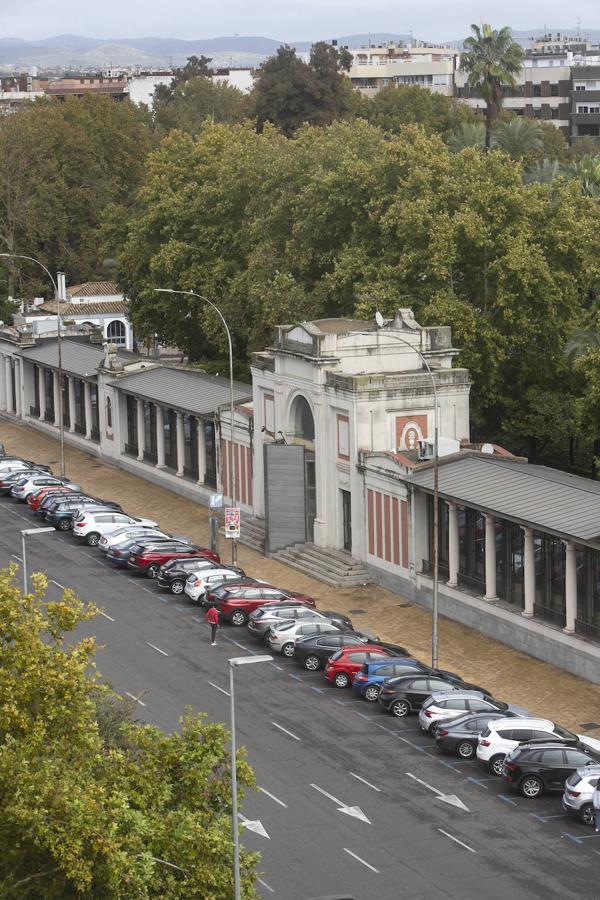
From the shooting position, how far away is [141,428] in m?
94.2

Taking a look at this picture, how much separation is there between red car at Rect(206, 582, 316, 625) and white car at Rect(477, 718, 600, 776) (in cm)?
1657

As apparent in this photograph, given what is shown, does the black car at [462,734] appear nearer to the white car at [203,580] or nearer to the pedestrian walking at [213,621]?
the pedestrian walking at [213,621]

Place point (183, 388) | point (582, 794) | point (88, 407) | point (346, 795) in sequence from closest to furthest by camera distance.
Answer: point (582, 794), point (346, 795), point (183, 388), point (88, 407)

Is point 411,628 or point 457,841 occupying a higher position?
point 457,841

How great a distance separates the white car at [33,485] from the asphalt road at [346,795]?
22665 mm

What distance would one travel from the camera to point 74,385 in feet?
347

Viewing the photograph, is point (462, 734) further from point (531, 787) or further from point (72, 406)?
point (72, 406)

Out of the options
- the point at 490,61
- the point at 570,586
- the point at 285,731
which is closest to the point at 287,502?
the point at 570,586

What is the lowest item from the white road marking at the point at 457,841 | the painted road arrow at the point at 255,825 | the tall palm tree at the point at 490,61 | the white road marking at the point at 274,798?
the white road marking at the point at 274,798

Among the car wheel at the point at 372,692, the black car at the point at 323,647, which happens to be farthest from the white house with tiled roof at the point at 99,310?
the car wheel at the point at 372,692

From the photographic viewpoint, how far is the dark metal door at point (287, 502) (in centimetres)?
7456

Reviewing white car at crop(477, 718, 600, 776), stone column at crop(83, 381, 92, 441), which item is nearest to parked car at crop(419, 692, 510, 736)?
white car at crop(477, 718, 600, 776)

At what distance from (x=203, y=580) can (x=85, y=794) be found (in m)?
33.6

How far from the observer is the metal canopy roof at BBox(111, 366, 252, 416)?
280 ft
